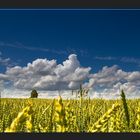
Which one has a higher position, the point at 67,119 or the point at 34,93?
the point at 34,93

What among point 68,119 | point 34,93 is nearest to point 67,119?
point 68,119

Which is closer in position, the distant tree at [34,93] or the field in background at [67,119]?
the field in background at [67,119]

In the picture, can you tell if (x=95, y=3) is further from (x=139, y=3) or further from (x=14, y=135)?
(x=14, y=135)

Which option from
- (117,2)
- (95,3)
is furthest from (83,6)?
(117,2)

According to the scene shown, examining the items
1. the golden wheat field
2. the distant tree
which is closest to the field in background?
the golden wheat field

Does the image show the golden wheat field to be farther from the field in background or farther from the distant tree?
the distant tree

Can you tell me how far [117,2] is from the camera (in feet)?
5.33

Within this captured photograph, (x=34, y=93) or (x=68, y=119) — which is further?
(x=34, y=93)

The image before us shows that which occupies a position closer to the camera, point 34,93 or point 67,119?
point 67,119

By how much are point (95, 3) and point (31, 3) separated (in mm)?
320

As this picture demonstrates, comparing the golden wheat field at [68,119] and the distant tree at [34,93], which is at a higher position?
the distant tree at [34,93]

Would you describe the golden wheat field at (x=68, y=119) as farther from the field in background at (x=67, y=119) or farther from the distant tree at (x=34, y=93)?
the distant tree at (x=34, y=93)

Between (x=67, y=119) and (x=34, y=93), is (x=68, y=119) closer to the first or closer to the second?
(x=67, y=119)

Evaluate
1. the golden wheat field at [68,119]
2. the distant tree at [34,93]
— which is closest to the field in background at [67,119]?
the golden wheat field at [68,119]
